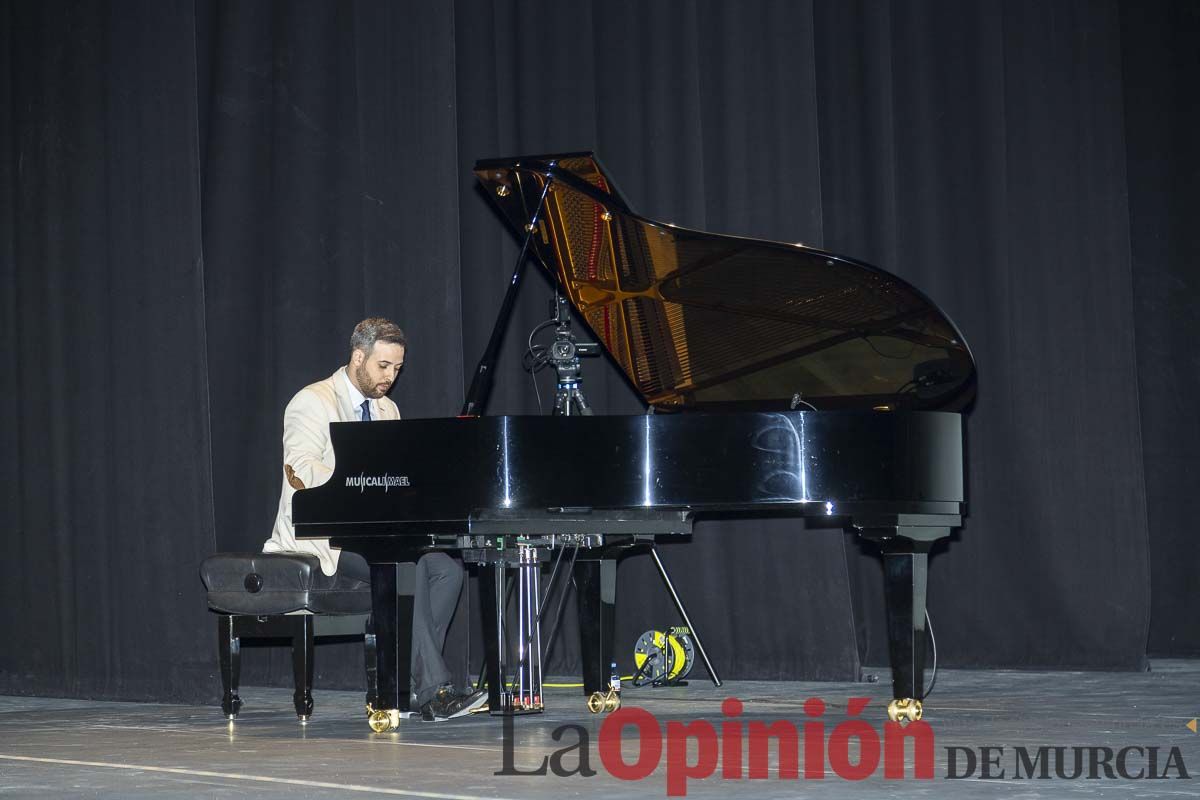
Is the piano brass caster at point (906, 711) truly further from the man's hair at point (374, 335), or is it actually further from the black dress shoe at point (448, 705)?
the man's hair at point (374, 335)

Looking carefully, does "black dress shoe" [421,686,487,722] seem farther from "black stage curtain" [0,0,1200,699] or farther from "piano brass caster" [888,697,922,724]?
"black stage curtain" [0,0,1200,699]

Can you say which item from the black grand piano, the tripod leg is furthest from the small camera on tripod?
A: the tripod leg

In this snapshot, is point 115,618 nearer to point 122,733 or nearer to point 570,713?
point 122,733

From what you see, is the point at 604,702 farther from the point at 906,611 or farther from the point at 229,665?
the point at 229,665

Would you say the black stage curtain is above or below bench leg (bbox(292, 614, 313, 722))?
above

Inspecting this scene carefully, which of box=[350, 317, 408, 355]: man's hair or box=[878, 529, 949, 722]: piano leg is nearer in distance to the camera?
box=[878, 529, 949, 722]: piano leg

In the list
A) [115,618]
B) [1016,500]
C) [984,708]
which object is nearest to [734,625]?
[1016,500]

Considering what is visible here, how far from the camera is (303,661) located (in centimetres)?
435

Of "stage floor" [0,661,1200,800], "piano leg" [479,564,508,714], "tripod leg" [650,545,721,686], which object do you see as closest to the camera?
"stage floor" [0,661,1200,800]

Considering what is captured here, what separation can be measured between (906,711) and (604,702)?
0.93m

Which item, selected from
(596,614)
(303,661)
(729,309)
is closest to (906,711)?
A: (596,614)

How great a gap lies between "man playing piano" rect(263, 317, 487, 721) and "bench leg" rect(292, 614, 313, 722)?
0.16 m

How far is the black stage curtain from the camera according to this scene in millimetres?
5387

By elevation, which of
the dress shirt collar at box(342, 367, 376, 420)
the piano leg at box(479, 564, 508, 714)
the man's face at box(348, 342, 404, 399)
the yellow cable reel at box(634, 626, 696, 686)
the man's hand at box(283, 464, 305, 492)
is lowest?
the yellow cable reel at box(634, 626, 696, 686)
